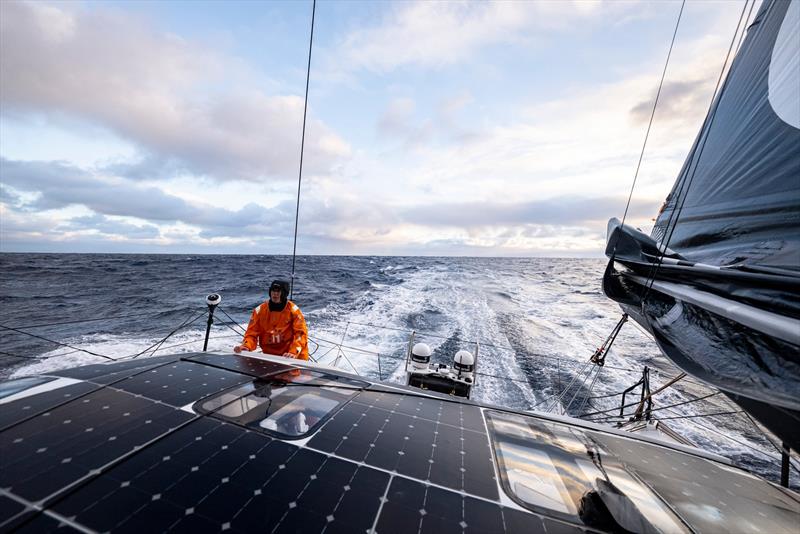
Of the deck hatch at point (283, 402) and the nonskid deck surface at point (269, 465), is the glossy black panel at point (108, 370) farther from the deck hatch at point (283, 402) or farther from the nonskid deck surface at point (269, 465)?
the deck hatch at point (283, 402)

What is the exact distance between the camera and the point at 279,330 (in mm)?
5070

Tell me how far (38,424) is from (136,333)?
13.0 m

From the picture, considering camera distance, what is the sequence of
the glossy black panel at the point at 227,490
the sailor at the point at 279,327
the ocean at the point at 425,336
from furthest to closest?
the ocean at the point at 425,336, the sailor at the point at 279,327, the glossy black panel at the point at 227,490

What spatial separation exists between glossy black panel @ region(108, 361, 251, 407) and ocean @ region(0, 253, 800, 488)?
52.6 inches

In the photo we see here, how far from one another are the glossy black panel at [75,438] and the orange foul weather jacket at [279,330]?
2.52m

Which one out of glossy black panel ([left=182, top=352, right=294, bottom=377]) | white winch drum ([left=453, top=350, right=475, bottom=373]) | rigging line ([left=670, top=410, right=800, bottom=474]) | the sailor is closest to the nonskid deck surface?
glossy black panel ([left=182, top=352, right=294, bottom=377])

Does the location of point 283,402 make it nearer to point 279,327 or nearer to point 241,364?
point 241,364

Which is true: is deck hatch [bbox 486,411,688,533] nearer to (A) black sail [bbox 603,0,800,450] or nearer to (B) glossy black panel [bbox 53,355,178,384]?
(A) black sail [bbox 603,0,800,450]

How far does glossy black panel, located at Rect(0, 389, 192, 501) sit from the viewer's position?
164cm

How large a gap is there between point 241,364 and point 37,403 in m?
1.56

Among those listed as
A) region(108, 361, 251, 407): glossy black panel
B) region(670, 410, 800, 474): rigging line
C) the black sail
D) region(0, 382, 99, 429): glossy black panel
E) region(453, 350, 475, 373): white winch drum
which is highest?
the black sail

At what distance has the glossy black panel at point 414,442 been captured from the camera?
213 cm

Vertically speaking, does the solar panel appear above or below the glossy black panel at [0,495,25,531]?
below

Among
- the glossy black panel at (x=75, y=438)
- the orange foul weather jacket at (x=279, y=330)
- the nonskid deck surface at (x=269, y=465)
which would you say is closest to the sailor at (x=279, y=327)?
the orange foul weather jacket at (x=279, y=330)
